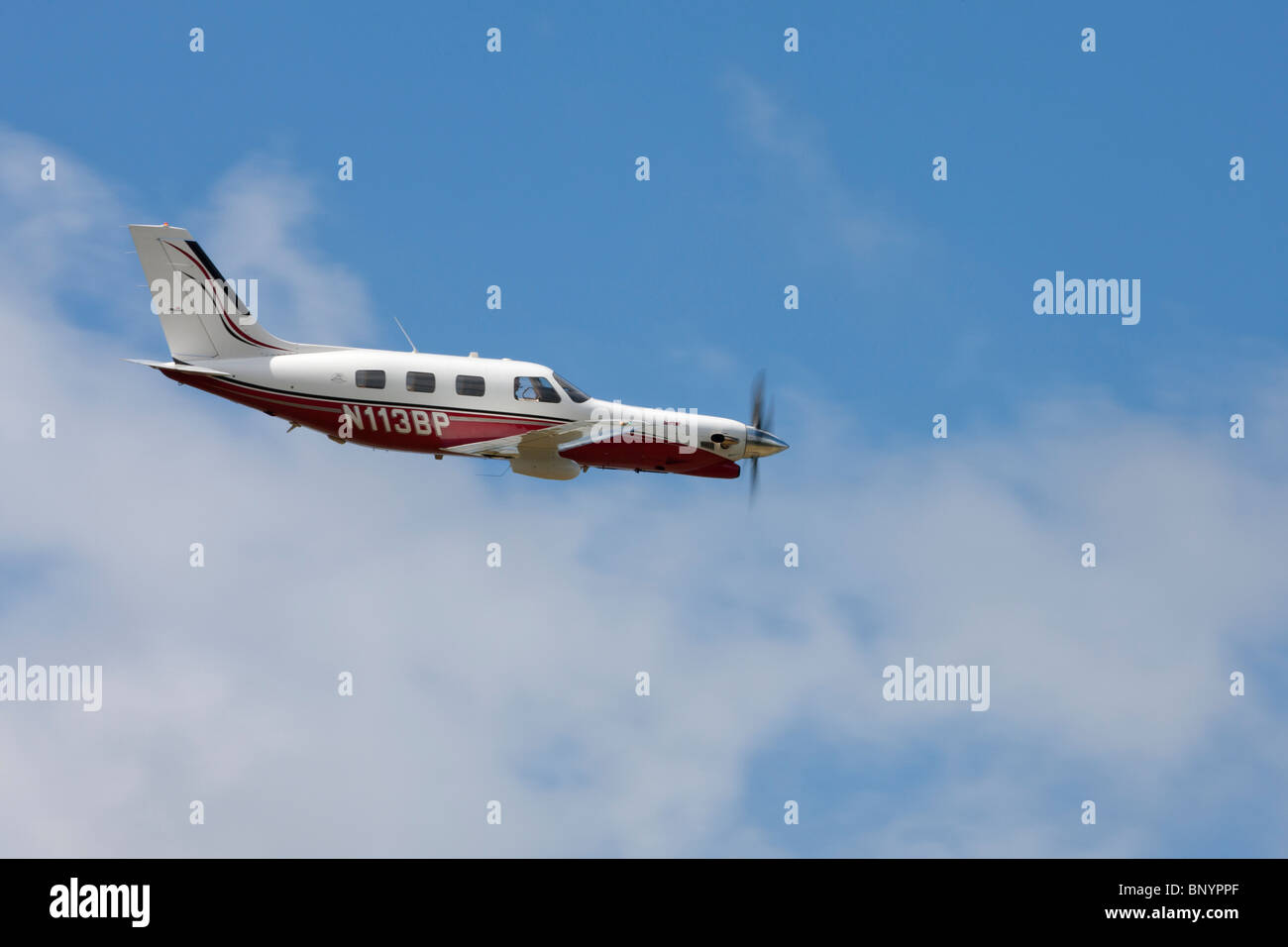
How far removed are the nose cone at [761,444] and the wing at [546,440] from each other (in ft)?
16.5

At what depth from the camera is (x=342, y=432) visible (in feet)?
177

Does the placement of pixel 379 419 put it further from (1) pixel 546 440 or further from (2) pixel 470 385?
(1) pixel 546 440

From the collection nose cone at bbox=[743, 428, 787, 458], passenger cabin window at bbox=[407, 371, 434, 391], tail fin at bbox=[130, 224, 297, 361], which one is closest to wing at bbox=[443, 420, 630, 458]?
passenger cabin window at bbox=[407, 371, 434, 391]

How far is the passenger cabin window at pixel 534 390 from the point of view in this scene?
55125 mm

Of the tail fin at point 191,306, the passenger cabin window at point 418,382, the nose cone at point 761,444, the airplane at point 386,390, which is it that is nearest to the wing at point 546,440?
the airplane at point 386,390

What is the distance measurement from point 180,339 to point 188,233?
381 centimetres

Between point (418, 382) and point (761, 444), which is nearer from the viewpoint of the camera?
point (418, 382)

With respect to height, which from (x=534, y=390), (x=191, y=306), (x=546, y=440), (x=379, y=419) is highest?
(x=191, y=306)

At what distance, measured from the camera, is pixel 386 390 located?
53.9 meters

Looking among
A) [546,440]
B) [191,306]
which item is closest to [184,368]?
[191,306]

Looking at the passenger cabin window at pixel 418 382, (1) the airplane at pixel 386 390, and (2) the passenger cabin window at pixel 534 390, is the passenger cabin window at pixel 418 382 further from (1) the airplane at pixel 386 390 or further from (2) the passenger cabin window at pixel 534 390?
(2) the passenger cabin window at pixel 534 390

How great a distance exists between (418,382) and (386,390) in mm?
Result: 1062

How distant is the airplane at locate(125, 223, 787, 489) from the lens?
53938mm

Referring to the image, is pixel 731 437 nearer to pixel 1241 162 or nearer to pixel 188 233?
pixel 188 233
